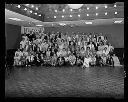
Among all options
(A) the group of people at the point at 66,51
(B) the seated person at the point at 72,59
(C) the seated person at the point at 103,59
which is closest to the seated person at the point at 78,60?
(A) the group of people at the point at 66,51

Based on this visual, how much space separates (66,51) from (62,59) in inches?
15.4

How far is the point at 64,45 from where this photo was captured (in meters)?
8.44

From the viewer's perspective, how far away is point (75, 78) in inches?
249

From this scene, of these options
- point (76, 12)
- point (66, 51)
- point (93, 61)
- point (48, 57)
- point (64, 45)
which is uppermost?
point (76, 12)

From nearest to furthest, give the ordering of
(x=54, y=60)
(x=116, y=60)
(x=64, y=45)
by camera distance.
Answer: (x=64, y=45) < (x=116, y=60) < (x=54, y=60)

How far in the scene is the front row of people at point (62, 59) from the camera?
27.9 ft

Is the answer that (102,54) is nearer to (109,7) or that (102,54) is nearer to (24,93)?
(109,7)

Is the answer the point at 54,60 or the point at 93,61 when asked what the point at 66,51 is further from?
the point at 93,61

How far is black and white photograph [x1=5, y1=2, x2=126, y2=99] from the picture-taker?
21.4 feet

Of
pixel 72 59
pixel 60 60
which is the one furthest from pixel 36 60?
pixel 72 59

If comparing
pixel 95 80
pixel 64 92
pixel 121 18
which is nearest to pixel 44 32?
pixel 95 80

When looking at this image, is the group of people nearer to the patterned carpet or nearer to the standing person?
the standing person

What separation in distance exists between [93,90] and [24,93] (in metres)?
1.57

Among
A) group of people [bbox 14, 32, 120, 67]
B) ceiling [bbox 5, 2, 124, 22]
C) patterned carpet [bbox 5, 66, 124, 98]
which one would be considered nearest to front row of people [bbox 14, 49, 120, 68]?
group of people [bbox 14, 32, 120, 67]
